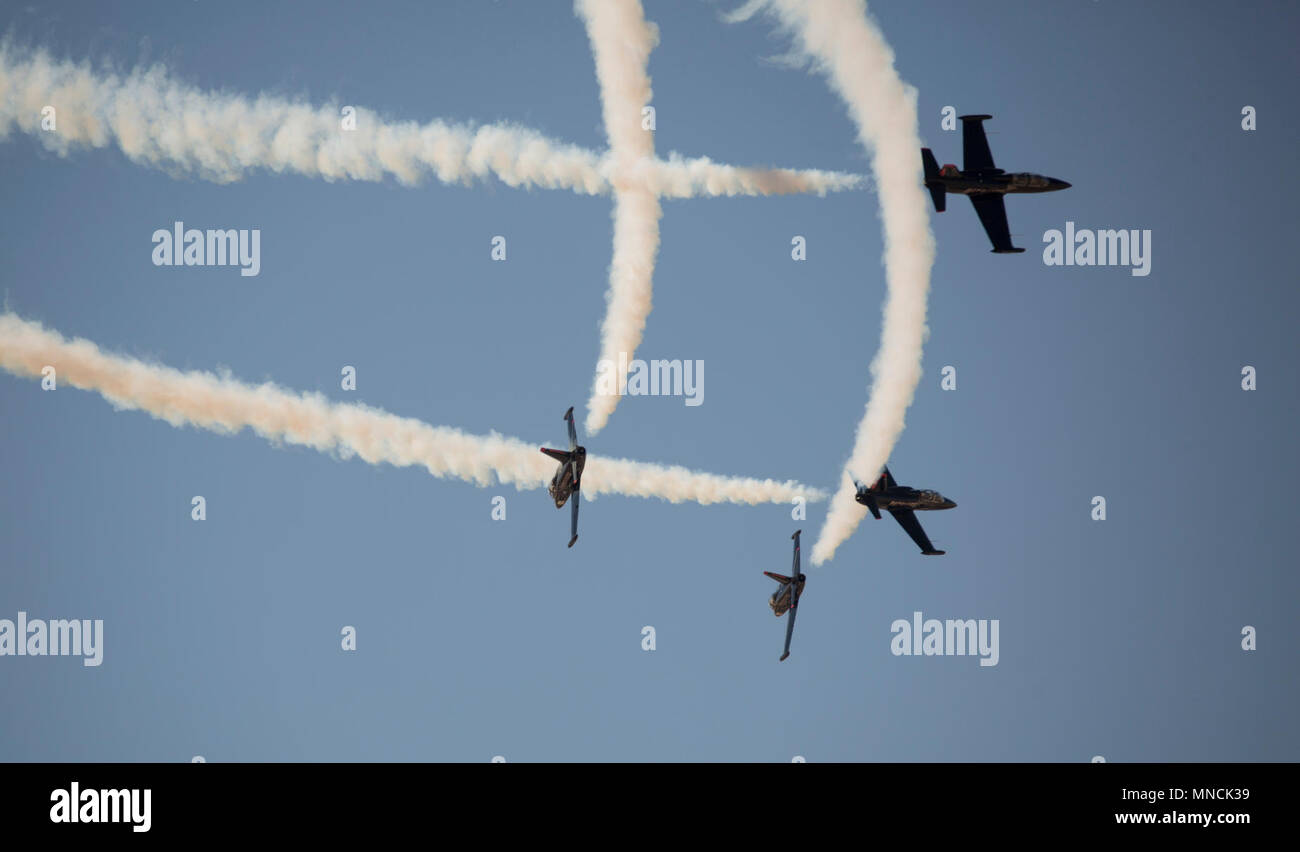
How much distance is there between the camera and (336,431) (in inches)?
2911

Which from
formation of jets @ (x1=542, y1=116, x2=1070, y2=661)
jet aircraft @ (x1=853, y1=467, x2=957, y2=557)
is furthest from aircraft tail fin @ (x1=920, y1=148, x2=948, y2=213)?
jet aircraft @ (x1=853, y1=467, x2=957, y2=557)

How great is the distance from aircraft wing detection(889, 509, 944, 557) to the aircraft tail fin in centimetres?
1241

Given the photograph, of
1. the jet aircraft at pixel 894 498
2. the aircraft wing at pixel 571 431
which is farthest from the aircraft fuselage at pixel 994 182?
the aircraft wing at pixel 571 431

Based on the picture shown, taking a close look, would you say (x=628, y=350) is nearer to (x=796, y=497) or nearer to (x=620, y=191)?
(x=620, y=191)

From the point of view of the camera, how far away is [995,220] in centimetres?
8256

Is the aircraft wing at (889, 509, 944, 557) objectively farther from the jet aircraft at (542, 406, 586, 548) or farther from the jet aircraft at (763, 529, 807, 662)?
the jet aircraft at (542, 406, 586, 548)

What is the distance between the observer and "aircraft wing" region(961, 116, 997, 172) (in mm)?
81188

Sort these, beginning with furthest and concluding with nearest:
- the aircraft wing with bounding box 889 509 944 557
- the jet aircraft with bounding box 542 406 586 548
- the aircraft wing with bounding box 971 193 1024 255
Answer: the aircraft wing with bounding box 889 509 944 557, the aircraft wing with bounding box 971 193 1024 255, the jet aircraft with bounding box 542 406 586 548

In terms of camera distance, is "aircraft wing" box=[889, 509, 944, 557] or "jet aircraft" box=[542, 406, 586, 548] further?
"aircraft wing" box=[889, 509, 944, 557]

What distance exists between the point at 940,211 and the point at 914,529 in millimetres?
14097

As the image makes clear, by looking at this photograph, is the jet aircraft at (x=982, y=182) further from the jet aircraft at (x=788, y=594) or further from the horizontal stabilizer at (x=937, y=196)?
the jet aircraft at (x=788, y=594)
